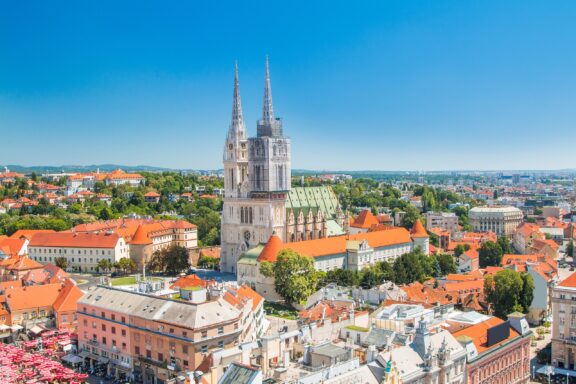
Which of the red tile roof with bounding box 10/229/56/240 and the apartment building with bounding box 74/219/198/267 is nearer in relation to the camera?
the apartment building with bounding box 74/219/198/267

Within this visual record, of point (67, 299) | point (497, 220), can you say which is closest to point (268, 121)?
point (67, 299)

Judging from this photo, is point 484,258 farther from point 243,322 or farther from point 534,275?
point 243,322

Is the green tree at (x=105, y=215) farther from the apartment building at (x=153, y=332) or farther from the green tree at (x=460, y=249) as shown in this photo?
the apartment building at (x=153, y=332)

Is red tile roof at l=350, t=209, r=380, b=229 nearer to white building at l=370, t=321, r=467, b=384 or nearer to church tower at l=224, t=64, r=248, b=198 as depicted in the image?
church tower at l=224, t=64, r=248, b=198

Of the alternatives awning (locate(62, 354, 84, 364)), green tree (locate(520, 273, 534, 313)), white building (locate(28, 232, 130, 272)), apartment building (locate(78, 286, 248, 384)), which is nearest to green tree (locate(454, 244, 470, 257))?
green tree (locate(520, 273, 534, 313))

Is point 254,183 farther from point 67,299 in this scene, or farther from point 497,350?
point 497,350

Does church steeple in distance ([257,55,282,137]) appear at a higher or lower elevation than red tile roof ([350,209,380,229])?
higher

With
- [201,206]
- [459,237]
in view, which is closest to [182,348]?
[459,237]
